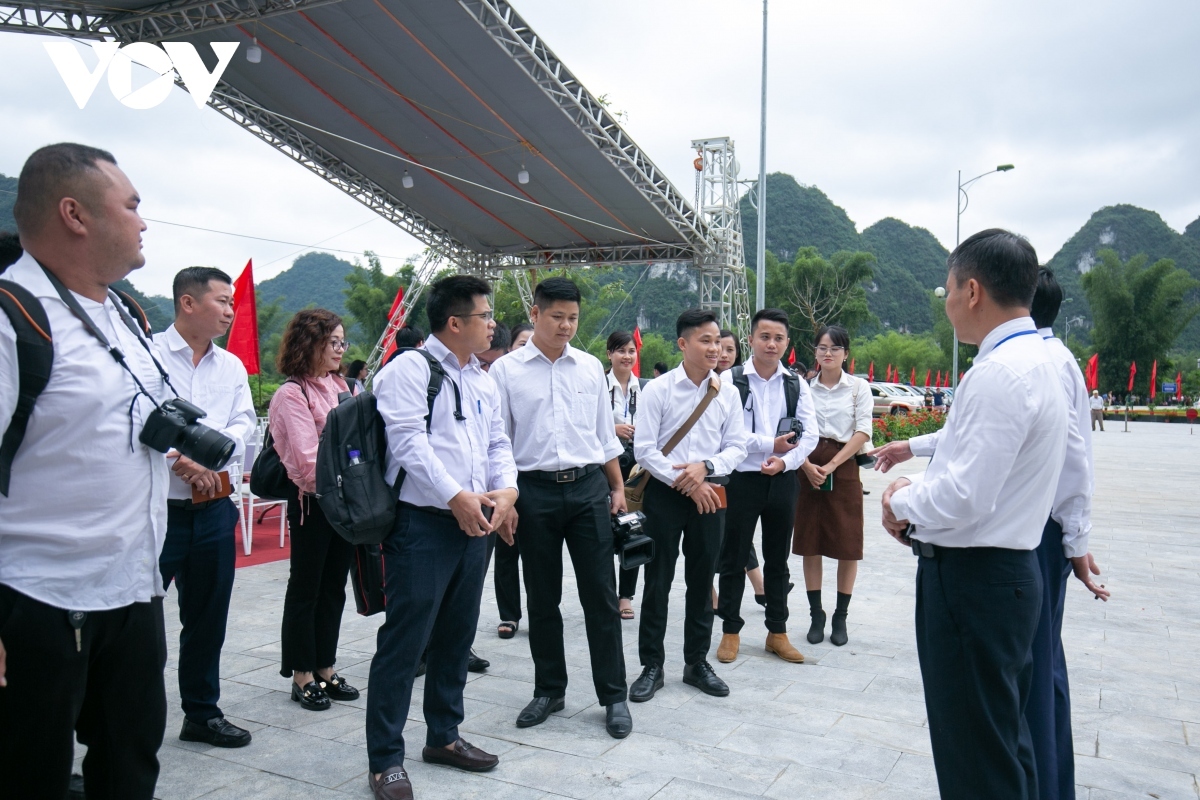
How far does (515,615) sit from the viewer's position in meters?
4.85

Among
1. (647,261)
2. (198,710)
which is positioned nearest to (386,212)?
(647,261)

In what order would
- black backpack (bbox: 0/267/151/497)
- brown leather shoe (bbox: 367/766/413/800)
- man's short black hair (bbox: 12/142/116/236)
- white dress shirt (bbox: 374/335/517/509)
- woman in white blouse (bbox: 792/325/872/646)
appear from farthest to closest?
woman in white blouse (bbox: 792/325/872/646)
white dress shirt (bbox: 374/335/517/509)
brown leather shoe (bbox: 367/766/413/800)
man's short black hair (bbox: 12/142/116/236)
black backpack (bbox: 0/267/151/497)

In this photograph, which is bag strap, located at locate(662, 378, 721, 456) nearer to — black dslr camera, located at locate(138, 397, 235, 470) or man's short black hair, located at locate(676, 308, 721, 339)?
man's short black hair, located at locate(676, 308, 721, 339)

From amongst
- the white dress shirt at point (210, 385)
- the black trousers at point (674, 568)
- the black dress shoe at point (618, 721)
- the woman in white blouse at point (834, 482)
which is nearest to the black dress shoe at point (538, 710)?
the black dress shoe at point (618, 721)

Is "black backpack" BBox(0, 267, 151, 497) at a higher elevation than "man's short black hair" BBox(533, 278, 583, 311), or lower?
lower

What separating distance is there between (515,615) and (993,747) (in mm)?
3157

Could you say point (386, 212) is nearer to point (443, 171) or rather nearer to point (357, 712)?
point (443, 171)

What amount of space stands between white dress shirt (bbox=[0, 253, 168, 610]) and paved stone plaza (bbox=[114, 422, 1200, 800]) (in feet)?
4.49

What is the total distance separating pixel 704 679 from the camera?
12.9 ft

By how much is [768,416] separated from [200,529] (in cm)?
290

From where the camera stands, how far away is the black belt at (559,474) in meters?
3.51

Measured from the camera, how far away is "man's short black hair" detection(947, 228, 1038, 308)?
216cm

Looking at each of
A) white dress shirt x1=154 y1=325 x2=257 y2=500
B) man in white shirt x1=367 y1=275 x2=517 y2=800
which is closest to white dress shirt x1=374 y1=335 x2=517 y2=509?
man in white shirt x1=367 y1=275 x2=517 y2=800

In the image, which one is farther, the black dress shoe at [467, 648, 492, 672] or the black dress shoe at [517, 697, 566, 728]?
the black dress shoe at [467, 648, 492, 672]
